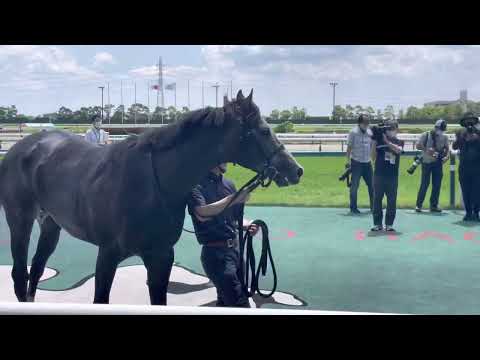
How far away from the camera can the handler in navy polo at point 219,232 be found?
12.6 feet

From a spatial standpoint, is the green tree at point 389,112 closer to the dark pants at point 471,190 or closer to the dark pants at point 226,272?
the dark pants at point 471,190

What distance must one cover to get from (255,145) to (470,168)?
17.3 ft

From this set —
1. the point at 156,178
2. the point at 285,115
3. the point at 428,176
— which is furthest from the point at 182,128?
the point at 428,176

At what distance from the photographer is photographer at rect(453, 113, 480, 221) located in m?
7.46

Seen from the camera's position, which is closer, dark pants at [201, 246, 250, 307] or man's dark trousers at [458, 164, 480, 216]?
dark pants at [201, 246, 250, 307]

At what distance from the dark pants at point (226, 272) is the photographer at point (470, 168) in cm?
453

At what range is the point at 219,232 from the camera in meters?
3.93

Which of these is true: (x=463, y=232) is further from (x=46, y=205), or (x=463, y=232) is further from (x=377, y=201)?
(x=46, y=205)

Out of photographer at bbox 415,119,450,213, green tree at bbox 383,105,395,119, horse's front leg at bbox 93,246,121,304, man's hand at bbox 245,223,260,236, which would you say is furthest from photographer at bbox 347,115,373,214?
horse's front leg at bbox 93,246,121,304

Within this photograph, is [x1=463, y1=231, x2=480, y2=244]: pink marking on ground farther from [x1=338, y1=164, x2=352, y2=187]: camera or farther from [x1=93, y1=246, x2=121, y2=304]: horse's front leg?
[x1=93, y1=246, x2=121, y2=304]: horse's front leg

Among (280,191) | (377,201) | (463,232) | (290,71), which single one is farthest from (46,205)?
(463,232)

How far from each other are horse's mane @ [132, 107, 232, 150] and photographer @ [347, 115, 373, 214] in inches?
126
